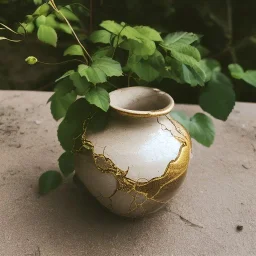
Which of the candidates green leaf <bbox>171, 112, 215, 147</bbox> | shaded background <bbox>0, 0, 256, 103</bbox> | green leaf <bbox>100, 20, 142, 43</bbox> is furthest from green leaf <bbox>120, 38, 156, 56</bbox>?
shaded background <bbox>0, 0, 256, 103</bbox>

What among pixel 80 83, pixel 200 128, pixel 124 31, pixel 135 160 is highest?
pixel 124 31

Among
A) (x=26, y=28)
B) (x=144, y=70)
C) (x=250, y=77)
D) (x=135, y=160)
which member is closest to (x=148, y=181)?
(x=135, y=160)

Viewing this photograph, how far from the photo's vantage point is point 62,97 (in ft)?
3.89

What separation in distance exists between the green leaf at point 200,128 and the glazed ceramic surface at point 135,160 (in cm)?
20

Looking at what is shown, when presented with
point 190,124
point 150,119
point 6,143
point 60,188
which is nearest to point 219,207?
point 190,124

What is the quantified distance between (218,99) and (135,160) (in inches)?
23.7

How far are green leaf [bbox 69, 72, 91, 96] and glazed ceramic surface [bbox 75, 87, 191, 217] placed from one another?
3.4 inches

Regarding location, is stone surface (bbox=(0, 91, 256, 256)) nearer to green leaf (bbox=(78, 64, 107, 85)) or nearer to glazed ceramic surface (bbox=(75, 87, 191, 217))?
glazed ceramic surface (bbox=(75, 87, 191, 217))

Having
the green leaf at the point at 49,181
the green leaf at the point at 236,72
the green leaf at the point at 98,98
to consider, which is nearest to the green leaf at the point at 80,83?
the green leaf at the point at 98,98

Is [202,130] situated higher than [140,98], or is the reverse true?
[140,98]

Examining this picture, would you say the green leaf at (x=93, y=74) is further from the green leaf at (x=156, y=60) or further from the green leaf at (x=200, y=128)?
the green leaf at (x=200, y=128)

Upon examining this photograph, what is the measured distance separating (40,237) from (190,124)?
0.60m

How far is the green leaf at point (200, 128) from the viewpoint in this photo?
1.33 m

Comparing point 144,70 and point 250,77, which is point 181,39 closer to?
point 144,70
